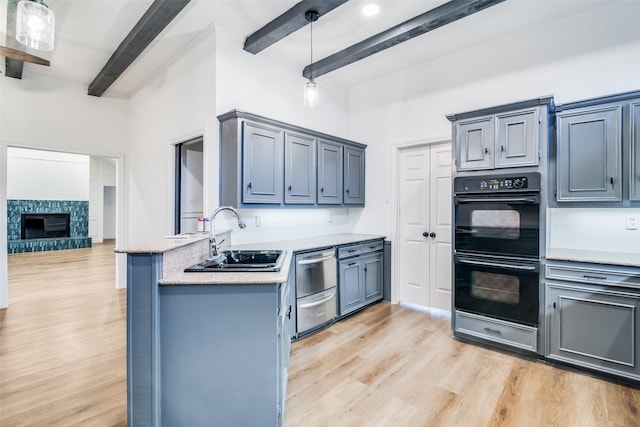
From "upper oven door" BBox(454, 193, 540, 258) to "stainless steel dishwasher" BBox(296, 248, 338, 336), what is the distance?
4.37 ft

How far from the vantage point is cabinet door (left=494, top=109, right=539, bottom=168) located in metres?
2.67

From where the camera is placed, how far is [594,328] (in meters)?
2.43

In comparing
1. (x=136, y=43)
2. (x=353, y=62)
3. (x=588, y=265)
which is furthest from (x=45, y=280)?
(x=588, y=265)

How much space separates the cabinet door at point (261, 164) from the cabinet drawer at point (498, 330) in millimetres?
2221

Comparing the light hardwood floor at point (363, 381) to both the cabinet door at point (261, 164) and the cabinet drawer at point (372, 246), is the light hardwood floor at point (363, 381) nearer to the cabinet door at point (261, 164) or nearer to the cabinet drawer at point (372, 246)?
the cabinet drawer at point (372, 246)

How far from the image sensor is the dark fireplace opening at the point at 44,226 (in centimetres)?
844

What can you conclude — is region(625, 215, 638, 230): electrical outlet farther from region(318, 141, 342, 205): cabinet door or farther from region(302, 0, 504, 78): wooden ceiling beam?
region(318, 141, 342, 205): cabinet door

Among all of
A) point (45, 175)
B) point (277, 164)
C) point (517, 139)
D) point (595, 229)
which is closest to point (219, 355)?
point (277, 164)

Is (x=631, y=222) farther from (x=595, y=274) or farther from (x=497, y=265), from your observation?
(x=497, y=265)

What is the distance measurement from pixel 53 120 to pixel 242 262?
4123 mm

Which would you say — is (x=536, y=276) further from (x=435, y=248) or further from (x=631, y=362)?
(x=435, y=248)

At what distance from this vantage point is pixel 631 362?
7.50ft

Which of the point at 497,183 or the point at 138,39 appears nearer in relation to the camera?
the point at 497,183

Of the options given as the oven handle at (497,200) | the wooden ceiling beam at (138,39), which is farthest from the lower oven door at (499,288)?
the wooden ceiling beam at (138,39)
